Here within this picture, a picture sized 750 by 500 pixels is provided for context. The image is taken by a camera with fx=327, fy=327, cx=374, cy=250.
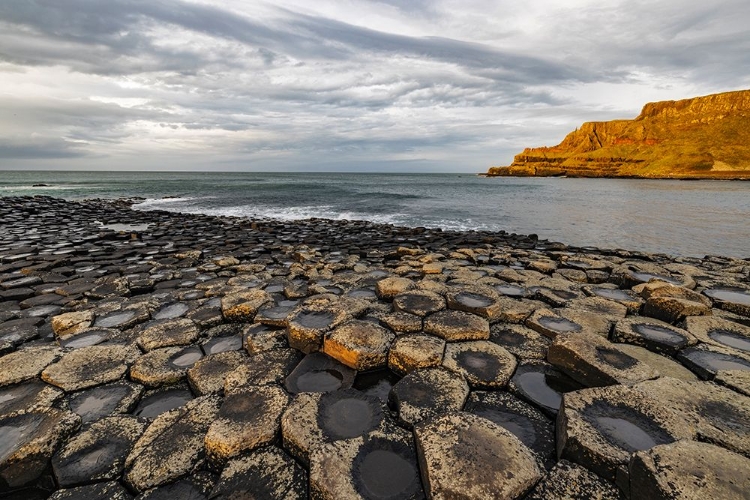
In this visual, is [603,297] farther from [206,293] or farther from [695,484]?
[206,293]

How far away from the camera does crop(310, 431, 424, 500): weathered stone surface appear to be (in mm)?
2033

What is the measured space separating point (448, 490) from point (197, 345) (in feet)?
11.3

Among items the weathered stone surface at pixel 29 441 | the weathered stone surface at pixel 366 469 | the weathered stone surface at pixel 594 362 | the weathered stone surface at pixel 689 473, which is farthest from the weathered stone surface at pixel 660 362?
the weathered stone surface at pixel 29 441

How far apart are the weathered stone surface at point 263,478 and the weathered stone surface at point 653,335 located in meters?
3.93

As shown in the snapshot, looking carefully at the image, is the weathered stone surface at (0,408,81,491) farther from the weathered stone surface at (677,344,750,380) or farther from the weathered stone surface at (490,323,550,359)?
the weathered stone surface at (677,344,750,380)

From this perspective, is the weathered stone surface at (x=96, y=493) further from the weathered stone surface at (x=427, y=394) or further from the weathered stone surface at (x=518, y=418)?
the weathered stone surface at (x=518, y=418)

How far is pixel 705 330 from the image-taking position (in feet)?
13.4

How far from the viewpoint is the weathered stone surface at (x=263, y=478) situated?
2096 millimetres

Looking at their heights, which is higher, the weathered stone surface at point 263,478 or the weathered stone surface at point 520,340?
the weathered stone surface at point 520,340

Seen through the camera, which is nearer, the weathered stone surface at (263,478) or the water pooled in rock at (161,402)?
the weathered stone surface at (263,478)

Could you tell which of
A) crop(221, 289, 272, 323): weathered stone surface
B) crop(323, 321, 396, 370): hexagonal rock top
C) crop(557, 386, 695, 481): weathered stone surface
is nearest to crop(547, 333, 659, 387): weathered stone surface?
crop(557, 386, 695, 481): weathered stone surface

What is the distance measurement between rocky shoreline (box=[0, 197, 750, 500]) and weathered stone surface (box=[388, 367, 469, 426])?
2 centimetres

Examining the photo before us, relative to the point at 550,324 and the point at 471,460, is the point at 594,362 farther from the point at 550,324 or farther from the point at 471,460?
the point at 471,460

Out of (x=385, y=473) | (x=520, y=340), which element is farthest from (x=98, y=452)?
(x=520, y=340)
